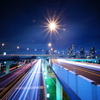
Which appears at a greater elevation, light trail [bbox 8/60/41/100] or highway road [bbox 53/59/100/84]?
highway road [bbox 53/59/100/84]

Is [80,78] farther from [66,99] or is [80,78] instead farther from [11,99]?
[66,99]

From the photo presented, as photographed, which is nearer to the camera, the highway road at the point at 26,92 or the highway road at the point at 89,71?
the highway road at the point at 26,92

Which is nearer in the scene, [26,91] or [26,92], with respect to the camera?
[26,92]

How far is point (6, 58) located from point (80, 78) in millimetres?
53314

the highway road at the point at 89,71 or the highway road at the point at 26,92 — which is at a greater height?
the highway road at the point at 89,71

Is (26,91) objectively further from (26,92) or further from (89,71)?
(89,71)

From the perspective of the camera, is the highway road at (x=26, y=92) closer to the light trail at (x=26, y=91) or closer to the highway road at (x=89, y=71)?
the light trail at (x=26, y=91)

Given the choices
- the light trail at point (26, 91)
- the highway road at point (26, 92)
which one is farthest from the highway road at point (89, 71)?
the light trail at point (26, 91)

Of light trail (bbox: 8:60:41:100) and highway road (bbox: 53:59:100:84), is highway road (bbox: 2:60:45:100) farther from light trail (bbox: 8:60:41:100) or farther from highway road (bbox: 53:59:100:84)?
highway road (bbox: 53:59:100:84)

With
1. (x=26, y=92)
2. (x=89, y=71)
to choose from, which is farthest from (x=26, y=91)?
(x=89, y=71)

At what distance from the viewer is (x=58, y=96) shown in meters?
21.7

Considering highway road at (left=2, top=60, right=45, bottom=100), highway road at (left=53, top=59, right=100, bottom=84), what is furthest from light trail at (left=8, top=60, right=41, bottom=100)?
highway road at (left=53, top=59, right=100, bottom=84)

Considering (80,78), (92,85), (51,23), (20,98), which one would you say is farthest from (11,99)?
(51,23)

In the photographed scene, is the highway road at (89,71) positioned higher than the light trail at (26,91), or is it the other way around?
the highway road at (89,71)
